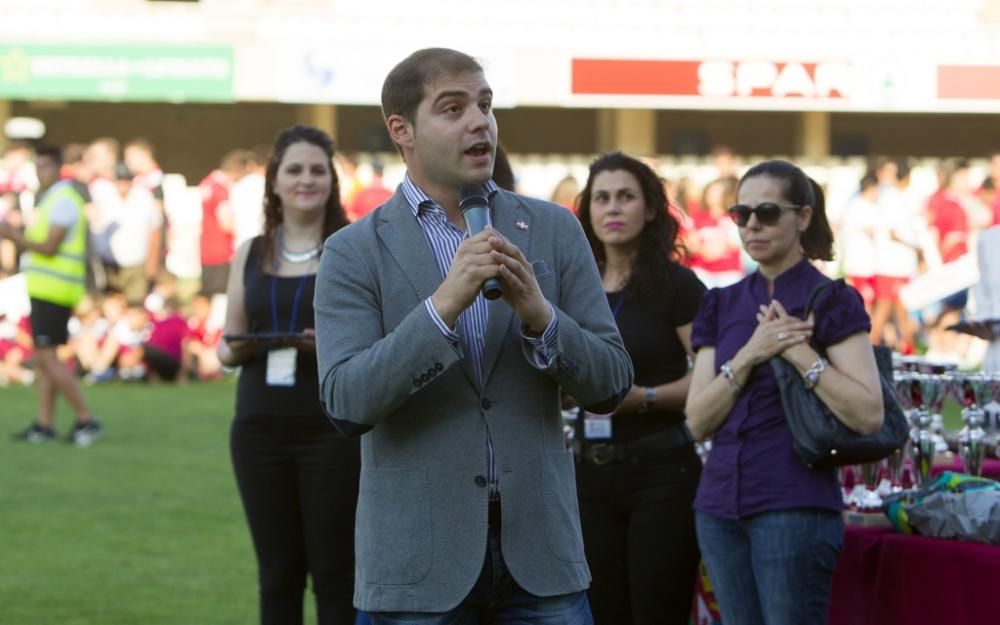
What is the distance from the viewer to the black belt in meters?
5.19

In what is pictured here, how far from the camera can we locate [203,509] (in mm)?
9570

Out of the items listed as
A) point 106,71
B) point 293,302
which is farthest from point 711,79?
point 293,302

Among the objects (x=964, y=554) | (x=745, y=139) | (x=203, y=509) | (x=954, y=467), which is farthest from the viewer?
(x=745, y=139)

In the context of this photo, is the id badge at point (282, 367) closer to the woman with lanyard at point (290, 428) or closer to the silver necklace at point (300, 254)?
the woman with lanyard at point (290, 428)

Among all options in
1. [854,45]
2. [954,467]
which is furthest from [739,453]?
[854,45]

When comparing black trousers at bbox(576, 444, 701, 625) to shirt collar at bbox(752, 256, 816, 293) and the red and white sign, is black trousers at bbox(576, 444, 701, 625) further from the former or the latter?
the red and white sign

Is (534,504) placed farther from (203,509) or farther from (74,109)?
(74,109)

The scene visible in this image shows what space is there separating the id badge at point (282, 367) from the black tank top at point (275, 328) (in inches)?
0.7

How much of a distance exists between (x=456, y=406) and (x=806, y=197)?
1.87 metres

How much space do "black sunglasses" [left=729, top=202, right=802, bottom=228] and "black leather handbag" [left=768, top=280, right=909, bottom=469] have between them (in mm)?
285

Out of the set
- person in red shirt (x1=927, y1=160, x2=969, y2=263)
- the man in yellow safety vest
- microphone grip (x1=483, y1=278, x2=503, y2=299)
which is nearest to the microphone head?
microphone grip (x1=483, y1=278, x2=503, y2=299)

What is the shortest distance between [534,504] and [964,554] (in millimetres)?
1763

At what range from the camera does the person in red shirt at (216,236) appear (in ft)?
54.6

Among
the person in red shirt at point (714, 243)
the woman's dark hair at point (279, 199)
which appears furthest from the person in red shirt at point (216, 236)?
the woman's dark hair at point (279, 199)
